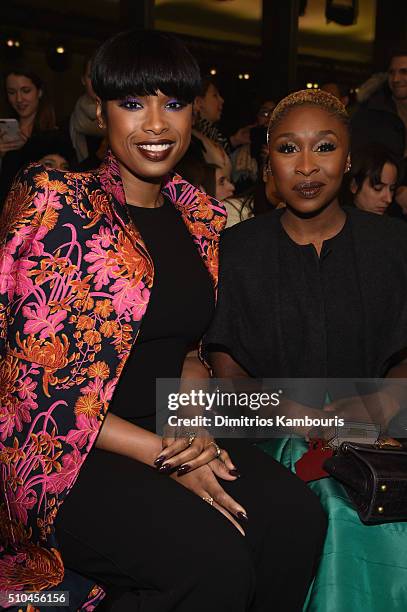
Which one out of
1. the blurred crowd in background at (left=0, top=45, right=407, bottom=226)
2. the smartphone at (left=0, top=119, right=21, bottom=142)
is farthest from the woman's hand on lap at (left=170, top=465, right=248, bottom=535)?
the smartphone at (left=0, top=119, right=21, bottom=142)

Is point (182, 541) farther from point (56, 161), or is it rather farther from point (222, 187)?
point (56, 161)

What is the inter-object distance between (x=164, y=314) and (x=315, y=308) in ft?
1.75

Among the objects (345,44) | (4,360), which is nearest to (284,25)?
(345,44)

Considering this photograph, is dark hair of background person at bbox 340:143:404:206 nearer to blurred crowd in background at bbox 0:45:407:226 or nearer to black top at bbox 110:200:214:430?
blurred crowd in background at bbox 0:45:407:226

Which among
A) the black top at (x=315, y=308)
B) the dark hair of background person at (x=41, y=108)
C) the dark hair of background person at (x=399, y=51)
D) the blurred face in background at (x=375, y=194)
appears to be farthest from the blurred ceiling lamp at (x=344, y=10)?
the black top at (x=315, y=308)

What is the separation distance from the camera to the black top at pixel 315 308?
2172 millimetres

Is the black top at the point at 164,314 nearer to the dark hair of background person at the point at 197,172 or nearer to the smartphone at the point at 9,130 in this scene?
the dark hair of background person at the point at 197,172

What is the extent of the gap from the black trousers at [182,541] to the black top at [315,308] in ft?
1.66

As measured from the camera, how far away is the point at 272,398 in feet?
7.11

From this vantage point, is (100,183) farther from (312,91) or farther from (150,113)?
(312,91)

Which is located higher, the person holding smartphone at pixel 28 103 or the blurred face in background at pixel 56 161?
the person holding smartphone at pixel 28 103

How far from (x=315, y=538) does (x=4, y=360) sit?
0.77m

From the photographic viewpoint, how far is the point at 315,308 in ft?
7.11

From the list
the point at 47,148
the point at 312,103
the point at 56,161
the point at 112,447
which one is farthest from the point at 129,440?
the point at 47,148
